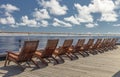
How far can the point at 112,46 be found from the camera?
17.2m

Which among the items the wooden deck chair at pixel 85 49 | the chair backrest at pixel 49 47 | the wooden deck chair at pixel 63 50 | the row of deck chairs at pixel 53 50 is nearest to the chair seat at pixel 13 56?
the row of deck chairs at pixel 53 50

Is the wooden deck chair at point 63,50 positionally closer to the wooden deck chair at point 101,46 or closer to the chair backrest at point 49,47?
the chair backrest at point 49,47

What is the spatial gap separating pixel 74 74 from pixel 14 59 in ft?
6.96

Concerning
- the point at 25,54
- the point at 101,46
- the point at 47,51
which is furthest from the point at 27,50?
the point at 101,46

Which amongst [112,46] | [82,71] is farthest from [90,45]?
[82,71]

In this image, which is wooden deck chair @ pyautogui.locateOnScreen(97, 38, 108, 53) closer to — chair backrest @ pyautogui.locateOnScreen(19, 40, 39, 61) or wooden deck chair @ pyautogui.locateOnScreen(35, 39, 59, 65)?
wooden deck chair @ pyautogui.locateOnScreen(35, 39, 59, 65)

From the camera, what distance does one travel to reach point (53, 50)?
29.9 ft

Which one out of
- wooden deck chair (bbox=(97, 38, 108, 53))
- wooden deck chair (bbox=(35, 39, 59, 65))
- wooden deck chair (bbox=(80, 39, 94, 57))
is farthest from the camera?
wooden deck chair (bbox=(97, 38, 108, 53))

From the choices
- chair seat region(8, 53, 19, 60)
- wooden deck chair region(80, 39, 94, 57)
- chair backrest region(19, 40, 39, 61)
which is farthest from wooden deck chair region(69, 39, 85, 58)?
chair seat region(8, 53, 19, 60)

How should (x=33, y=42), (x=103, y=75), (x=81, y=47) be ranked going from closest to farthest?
(x=103, y=75) < (x=33, y=42) < (x=81, y=47)

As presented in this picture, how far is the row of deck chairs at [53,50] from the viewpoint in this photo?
784cm

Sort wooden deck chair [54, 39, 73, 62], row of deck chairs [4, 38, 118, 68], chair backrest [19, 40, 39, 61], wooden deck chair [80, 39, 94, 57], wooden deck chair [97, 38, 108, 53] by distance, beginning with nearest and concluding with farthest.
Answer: chair backrest [19, 40, 39, 61] < row of deck chairs [4, 38, 118, 68] < wooden deck chair [54, 39, 73, 62] < wooden deck chair [80, 39, 94, 57] < wooden deck chair [97, 38, 108, 53]

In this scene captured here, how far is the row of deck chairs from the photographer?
25.7ft

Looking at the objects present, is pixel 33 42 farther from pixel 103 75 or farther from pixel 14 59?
pixel 103 75
